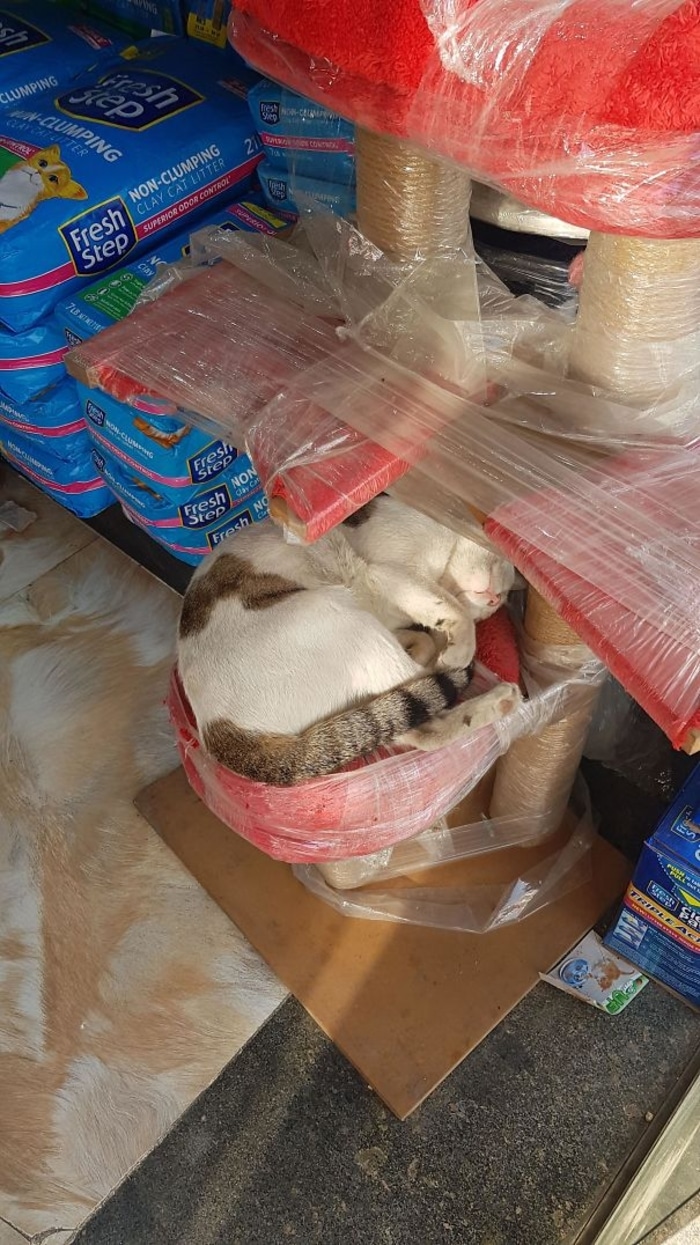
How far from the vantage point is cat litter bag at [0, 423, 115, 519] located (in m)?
1.51

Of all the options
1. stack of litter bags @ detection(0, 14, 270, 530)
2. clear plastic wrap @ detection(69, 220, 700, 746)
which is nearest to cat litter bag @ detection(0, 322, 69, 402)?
stack of litter bags @ detection(0, 14, 270, 530)

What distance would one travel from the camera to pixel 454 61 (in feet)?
2.11

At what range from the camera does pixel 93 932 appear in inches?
52.2

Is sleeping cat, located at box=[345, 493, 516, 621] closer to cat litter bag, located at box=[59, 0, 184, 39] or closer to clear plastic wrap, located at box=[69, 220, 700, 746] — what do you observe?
clear plastic wrap, located at box=[69, 220, 700, 746]

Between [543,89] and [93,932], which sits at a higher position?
[543,89]

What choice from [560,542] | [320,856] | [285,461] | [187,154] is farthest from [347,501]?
[187,154]

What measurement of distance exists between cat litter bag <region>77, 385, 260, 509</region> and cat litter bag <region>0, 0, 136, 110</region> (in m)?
0.55

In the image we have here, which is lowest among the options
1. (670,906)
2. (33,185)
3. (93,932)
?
(93,932)

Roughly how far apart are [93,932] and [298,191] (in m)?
1.10

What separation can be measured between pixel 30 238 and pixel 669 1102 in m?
1.48

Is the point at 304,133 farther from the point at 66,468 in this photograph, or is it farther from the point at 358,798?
the point at 358,798

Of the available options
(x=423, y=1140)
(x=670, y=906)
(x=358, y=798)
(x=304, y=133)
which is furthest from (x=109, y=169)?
(x=423, y=1140)

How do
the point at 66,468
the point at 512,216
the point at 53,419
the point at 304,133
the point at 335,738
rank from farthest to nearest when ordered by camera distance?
the point at 66,468 < the point at 53,419 < the point at 304,133 < the point at 512,216 < the point at 335,738

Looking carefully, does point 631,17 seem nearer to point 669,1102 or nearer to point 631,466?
point 631,466
